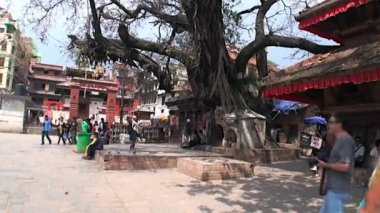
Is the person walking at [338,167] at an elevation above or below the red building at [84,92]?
below

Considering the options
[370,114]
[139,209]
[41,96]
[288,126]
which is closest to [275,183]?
[370,114]

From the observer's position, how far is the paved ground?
8.35 metres

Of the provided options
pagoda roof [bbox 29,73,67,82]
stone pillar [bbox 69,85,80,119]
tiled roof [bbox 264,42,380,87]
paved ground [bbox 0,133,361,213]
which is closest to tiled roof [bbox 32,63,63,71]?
pagoda roof [bbox 29,73,67,82]

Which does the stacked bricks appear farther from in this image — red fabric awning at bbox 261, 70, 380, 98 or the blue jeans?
the blue jeans

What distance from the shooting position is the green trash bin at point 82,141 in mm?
18641

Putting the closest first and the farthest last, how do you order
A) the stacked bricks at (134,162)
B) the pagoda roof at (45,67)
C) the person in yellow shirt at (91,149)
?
the stacked bricks at (134,162) → the person in yellow shirt at (91,149) → the pagoda roof at (45,67)

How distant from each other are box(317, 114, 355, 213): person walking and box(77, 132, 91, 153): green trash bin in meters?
14.2

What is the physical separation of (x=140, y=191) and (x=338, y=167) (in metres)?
5.49

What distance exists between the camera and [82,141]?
18.8 m

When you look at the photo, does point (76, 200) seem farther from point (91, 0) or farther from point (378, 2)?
point (91, 0)

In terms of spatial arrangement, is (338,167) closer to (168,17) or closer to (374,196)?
(374,196)

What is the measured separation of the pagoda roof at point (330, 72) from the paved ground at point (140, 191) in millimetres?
2415

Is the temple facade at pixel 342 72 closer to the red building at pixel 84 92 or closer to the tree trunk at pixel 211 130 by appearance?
the tree trunk at pixel 211 130

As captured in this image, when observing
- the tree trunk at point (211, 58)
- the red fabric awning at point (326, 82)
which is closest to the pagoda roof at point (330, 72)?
the red fabric awning at point (326, 82)
